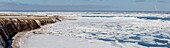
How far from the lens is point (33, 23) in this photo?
4175cm

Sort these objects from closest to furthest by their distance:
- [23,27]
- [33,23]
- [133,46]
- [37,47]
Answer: [37,47]
[133,46]
[23,27]
[33,23]

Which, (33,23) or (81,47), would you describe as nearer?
(81,47)

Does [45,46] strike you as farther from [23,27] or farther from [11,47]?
[23,27]

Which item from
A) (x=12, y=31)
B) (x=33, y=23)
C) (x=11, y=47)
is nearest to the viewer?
(x=11, y=47)

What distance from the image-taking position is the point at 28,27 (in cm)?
3784

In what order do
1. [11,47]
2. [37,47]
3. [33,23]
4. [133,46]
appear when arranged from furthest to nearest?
[33,23], [133,46], [37,47], [11,47]

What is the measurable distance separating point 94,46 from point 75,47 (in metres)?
1.20

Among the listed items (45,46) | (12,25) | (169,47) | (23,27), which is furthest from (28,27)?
(169,47)

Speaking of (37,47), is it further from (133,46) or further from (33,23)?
(33,23)

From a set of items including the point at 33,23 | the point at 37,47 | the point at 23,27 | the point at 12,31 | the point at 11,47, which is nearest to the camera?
the point at 11,47

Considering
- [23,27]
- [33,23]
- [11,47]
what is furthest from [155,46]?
[33,23]

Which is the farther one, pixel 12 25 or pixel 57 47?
pixel 12 25

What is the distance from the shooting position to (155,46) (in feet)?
74.3

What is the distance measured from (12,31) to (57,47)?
30.0 feet
